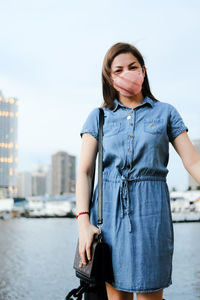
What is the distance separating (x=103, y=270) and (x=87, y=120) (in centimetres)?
51

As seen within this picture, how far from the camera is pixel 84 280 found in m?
1.33

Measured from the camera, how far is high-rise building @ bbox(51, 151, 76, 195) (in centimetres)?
9875

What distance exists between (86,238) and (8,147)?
97623 millimetres

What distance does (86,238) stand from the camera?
1306mm

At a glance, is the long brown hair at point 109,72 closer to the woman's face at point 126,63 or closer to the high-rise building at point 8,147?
the woman's face at point 126,63

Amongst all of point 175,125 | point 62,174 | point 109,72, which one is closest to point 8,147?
point 62,174

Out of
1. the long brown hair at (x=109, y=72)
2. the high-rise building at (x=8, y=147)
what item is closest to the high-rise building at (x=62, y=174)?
the high-rise building at (x=8, y=147)

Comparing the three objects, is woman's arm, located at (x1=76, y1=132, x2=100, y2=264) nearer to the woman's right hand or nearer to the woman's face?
the woman's right hand

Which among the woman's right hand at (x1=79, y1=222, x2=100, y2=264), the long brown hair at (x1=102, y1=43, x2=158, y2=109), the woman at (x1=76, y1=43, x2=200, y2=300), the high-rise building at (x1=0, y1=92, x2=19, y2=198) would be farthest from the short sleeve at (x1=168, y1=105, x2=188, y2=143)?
the high-rise building at (x1=0, y1=92, x2=19, y2=198)

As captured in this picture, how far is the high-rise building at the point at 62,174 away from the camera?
98.8 meters

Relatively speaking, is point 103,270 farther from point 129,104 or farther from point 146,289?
point 129,104

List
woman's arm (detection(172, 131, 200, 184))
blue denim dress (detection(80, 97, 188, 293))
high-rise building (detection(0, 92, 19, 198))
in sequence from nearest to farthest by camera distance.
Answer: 1. blue denim dress (detection(80, 97, 188, 293))
2. woman's arm (detection(172, 131, 200, 184))
3. high-rise building (detection(0, 92, 19, 198))

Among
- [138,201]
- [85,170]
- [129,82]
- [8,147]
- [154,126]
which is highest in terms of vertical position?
[8,147]

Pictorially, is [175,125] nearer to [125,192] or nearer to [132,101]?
[132,101]
